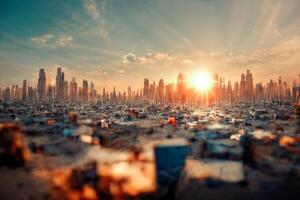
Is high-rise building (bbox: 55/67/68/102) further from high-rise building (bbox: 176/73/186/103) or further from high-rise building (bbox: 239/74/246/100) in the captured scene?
high-rise building (bbox: 239/74/246/100)

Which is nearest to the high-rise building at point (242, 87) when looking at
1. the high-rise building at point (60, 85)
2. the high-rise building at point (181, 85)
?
the high-rise building at point (181, 85)

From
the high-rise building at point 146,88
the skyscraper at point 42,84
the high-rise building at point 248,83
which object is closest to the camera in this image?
the skyscraper at point 42,84

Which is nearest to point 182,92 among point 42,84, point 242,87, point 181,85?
point 181,85

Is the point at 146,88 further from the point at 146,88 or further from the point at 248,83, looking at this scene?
the point at 248,83

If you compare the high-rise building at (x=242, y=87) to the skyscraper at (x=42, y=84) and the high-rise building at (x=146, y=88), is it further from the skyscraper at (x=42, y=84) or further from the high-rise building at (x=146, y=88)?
the skyscraper at (x=42, y=84)

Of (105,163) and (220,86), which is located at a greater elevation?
(220,86)

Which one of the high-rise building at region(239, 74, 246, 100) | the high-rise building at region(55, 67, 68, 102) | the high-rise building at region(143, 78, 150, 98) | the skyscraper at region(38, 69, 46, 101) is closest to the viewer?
the skyscraper at region(38, 69, 46, 101)

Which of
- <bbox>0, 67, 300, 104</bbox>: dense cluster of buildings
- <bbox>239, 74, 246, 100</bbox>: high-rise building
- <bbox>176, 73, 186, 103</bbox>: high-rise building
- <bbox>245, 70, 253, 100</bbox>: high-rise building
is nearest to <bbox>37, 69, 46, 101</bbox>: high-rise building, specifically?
<bbox>0, 67, 300, 104</bbox>: dense cluster of buildings

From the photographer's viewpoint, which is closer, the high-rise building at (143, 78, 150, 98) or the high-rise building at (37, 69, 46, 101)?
the high-rise building at (37, 69, 46, 101)

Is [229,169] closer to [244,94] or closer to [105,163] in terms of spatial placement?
[105,163]

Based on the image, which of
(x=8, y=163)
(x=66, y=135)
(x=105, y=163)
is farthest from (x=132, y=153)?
(x=66, y=135)

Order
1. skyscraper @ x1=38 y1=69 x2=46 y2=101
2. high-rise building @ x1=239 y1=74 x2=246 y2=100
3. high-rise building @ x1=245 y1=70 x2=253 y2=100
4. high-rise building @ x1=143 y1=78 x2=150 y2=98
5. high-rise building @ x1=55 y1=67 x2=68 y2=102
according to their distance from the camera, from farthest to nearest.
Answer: high-rise building @ x1=143 y1=78 x2=150 y2=98
high-rise building @ x1=239 y1=74 x2=246 y2=100
high-rise building @ x1=245 y1=70 x2=253 y2=100
high-rise building @ x1=55 y1=67 x2=68 y2=102
skyscraper @ x1=38 y1=69 x2=46 y2=101
